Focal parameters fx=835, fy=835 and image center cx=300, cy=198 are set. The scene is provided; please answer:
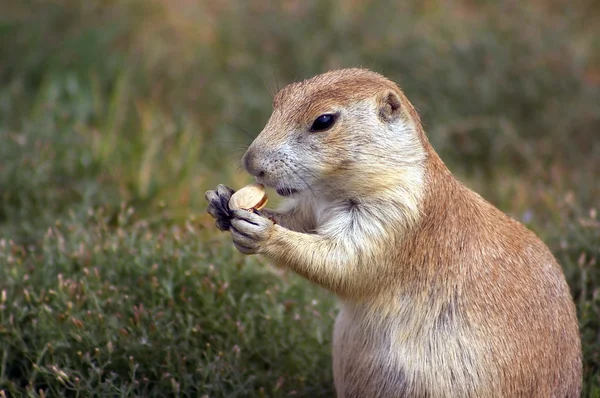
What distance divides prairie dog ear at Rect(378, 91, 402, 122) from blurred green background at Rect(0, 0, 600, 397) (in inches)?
40.9

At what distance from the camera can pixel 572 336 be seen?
372 centimetres

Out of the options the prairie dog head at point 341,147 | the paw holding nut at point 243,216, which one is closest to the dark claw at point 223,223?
the paw holding nut at point 243,216

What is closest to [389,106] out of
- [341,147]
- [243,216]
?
[341,147]

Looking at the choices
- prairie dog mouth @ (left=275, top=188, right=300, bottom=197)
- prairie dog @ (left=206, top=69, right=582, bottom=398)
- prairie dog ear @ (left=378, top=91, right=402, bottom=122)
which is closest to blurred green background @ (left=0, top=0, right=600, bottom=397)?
prairie dog @ (left=206, top=69, right=582, bottom=398)

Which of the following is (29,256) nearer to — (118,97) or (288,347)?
(288,347)

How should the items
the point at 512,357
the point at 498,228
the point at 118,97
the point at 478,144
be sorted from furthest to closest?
the point at 478,144 < the point at 118,97 < the point at 498,228 < the point at 512,357

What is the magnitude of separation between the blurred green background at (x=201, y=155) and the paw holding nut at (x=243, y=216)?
2.76ft

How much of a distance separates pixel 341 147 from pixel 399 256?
53cm

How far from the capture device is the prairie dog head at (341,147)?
3.50 metres

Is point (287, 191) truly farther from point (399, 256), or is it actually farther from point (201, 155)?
point (201, 155)

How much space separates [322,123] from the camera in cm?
354

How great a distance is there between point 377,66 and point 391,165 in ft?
14.9

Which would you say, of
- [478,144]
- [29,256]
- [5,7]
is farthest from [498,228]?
[5,7]

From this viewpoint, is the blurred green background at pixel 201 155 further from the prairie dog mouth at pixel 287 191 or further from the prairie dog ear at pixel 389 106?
the prairie dog ear at pixel 389 106
